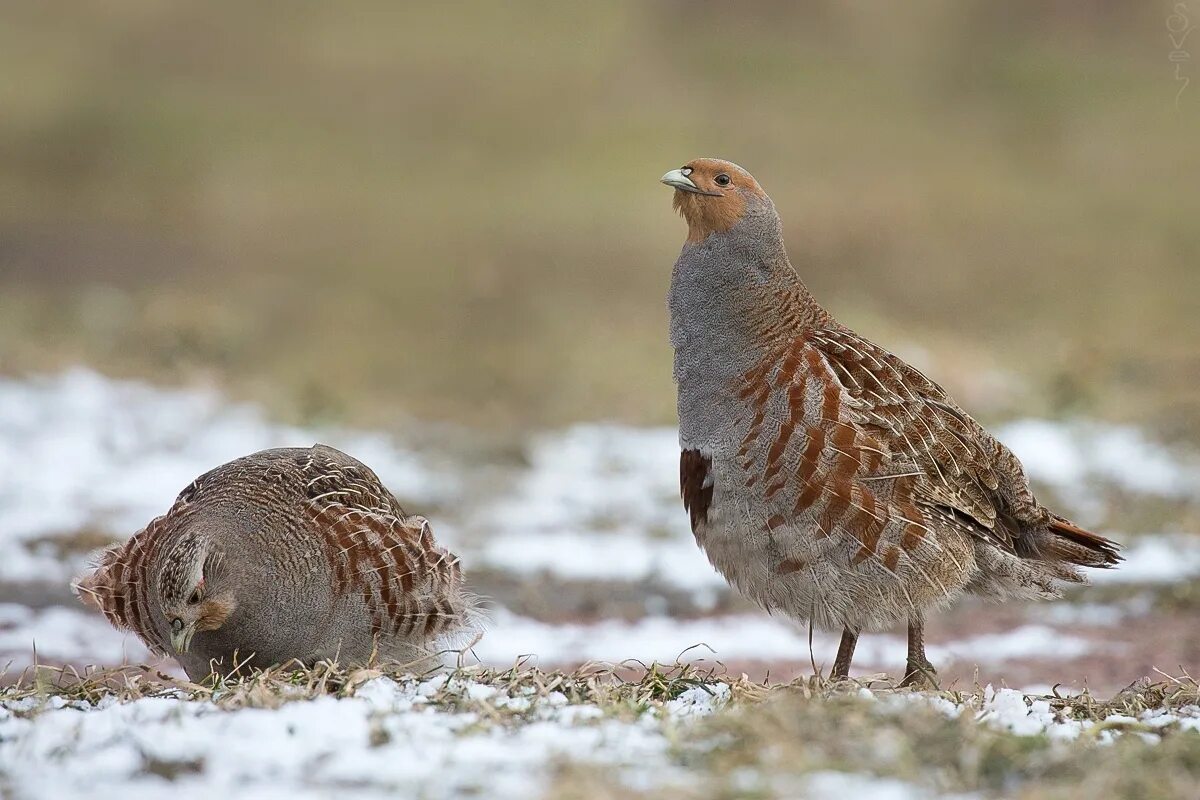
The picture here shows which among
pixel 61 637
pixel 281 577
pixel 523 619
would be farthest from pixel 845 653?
pixel 61 637

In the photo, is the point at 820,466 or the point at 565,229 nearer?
the point at 820,466

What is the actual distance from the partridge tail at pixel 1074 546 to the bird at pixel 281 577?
6.56 ft

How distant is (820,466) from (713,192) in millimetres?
1000

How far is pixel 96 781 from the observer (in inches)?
111

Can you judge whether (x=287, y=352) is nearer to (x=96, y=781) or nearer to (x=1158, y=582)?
(x=1158, y=582)

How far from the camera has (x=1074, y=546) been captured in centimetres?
453

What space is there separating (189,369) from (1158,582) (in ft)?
23.1

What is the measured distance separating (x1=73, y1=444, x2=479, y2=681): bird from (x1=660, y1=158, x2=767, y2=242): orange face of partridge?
56.2 inches

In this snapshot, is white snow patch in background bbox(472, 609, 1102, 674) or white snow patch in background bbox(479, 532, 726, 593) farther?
white snow patch in background bbox(479, 532, 726, 593)

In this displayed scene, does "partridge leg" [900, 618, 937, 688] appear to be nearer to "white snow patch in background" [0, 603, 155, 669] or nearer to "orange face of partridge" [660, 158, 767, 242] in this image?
"orange face of partridge" [660, 158, 767, 242]

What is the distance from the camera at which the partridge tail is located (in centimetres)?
452

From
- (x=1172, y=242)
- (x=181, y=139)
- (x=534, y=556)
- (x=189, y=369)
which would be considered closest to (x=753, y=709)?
(x=534, y=556)

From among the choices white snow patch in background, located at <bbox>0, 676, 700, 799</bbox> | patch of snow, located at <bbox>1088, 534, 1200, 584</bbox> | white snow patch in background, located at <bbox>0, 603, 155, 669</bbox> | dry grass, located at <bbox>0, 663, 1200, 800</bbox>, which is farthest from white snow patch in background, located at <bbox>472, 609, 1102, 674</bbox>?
white snow patch in background, located at <bbox>0, 676, 700, 799</bbox>

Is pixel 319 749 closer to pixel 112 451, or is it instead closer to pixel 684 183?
pixel 684 183
